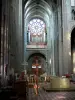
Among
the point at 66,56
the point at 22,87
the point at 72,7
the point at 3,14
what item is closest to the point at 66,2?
the point at 72,7

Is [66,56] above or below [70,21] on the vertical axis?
below

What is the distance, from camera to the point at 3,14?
20.1 meters

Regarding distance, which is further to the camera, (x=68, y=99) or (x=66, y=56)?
(x=66, y=56)

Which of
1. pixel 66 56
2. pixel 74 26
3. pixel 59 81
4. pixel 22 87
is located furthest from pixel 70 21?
pixel 22 87

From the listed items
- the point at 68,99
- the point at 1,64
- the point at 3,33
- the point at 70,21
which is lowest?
the point at 68,99

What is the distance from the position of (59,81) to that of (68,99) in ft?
26.3

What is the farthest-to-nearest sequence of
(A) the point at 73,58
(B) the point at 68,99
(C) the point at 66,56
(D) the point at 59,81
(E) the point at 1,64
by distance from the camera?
(A) the point at 73,58 < (C) the point at 66,56 < (D) the point at 59,81 < (E) the point at 1,64 < (B) the point at 68,99

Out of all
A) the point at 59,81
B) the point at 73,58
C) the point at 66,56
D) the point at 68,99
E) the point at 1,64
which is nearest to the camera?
the point at 68,99

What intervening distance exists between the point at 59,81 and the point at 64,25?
57.2ft

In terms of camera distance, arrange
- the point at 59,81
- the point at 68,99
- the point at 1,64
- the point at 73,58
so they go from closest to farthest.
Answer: the point at 68,99 → the point at 1,64 → the point at 59,81 → the point at 73,58

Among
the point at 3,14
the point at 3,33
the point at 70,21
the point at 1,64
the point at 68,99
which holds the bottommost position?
the point at 68,99

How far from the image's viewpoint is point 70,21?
134 ft

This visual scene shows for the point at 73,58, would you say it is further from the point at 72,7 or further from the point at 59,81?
the point at 59,81

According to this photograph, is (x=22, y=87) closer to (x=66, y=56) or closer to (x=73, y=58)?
(x=66, y=56)
